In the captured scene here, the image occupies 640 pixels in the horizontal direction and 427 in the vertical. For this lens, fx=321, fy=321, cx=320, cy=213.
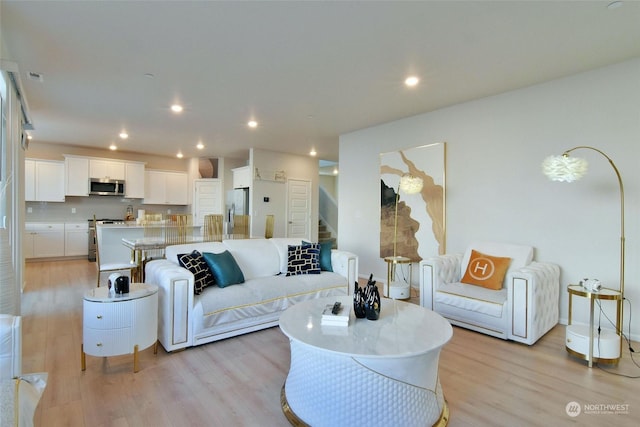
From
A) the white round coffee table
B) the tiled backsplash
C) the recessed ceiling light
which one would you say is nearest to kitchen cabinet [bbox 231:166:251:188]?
the tiled backsplash

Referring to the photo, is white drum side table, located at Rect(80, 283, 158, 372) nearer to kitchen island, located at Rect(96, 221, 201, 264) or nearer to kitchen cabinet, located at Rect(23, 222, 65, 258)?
kitchen island, located at Rect(96, 221, 201, 264)

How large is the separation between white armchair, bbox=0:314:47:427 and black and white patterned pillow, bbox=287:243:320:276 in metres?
2.53

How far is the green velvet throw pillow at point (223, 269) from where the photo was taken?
3168 mm

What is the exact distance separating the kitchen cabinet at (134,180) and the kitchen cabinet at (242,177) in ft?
7.63

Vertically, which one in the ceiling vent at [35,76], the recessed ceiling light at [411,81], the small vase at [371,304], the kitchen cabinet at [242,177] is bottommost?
the small vase at [371,304]

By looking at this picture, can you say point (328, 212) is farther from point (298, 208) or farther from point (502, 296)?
point (502, 296)

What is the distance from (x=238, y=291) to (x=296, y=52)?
2323mm

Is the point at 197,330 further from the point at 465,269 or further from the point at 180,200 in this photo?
the point at 180,200

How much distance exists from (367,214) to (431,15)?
3.58 metres

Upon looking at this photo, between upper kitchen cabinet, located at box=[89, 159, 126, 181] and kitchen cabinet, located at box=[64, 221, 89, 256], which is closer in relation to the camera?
kitchen cabinet, located at box=[64, 221, 89, 256]

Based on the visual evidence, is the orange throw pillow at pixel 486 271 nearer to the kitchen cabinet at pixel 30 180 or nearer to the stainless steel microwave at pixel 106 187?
the stainless steel microwave at pixel 106 187

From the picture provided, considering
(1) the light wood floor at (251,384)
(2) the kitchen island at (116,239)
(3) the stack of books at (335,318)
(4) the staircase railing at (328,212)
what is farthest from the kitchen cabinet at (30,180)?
(3) the stack of books at (335,318)

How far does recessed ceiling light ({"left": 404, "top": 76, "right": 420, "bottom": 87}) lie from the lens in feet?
11.5

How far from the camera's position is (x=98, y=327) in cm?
236
